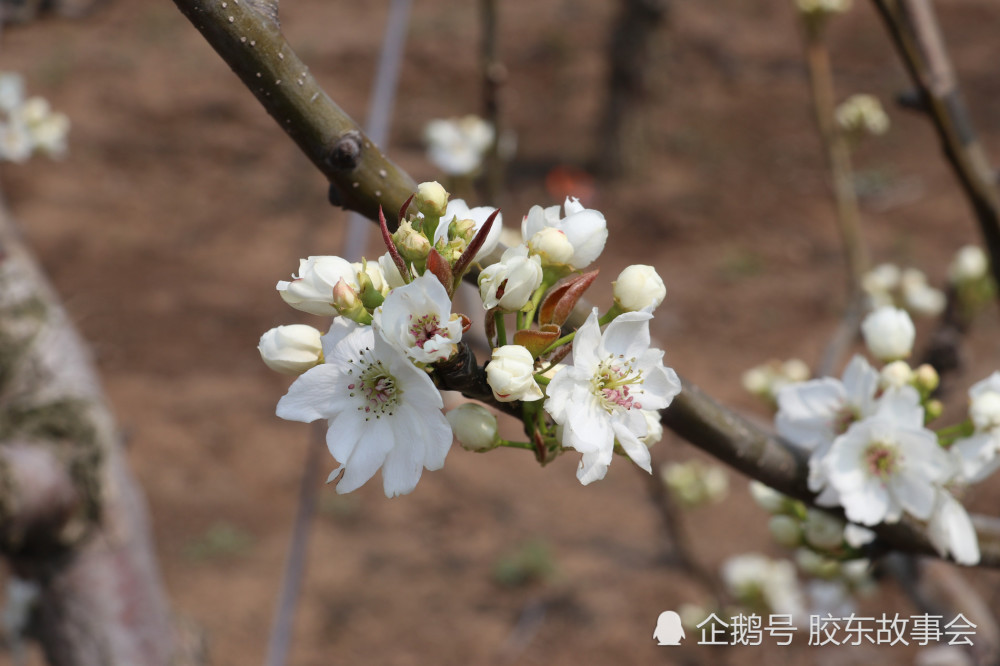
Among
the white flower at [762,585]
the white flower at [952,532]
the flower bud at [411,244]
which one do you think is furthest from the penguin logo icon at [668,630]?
the white flower at [762,585]

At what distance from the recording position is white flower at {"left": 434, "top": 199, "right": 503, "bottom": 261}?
86cm

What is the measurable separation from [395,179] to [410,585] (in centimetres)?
390

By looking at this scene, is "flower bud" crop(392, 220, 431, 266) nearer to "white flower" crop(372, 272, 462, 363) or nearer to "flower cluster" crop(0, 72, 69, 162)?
"white flower" crop(372, 272, 462, 363)

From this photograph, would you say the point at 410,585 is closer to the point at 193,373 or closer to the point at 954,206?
the point at 193,373

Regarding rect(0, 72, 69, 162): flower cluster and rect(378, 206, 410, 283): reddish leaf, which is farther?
rect(0, 72, 69, 162): flower cluster

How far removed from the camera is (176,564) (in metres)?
4.59

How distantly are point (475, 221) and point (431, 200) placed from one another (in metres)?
0.08

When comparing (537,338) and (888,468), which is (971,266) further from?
(537,338)

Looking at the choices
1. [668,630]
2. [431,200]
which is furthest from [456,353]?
[668,630]

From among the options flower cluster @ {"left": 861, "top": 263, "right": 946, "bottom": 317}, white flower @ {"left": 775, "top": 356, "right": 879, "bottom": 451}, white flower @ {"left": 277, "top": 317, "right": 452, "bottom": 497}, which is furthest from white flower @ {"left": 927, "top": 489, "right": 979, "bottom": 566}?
flower cluster @ {"left": 861, "top": 263, "right": 946, "bottom": 317}

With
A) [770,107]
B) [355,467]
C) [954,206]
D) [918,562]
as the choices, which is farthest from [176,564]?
[770,107]

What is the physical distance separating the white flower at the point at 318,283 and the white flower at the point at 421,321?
0.30 feet

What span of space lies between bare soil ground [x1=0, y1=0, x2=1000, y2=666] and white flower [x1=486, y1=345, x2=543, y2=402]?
1.34 meters

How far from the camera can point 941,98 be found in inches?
60.1
